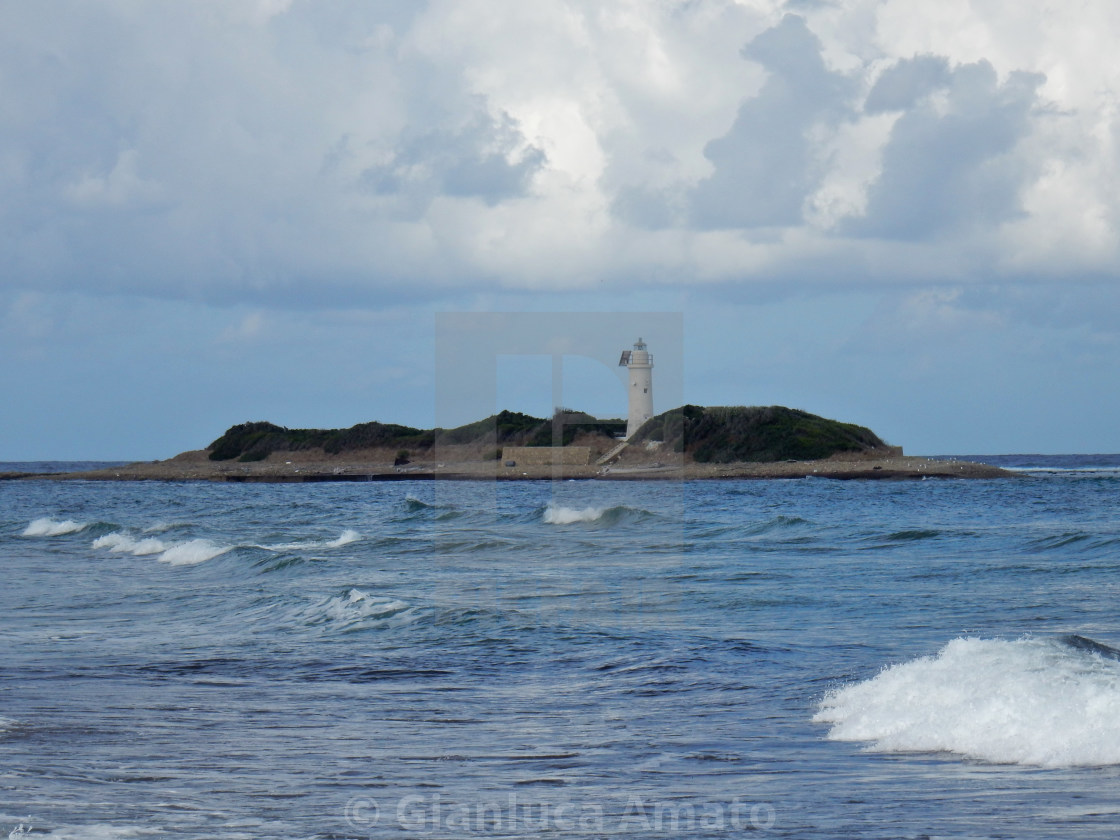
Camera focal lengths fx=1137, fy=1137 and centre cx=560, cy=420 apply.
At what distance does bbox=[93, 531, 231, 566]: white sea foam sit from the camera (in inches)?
982

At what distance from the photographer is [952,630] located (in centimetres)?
1285

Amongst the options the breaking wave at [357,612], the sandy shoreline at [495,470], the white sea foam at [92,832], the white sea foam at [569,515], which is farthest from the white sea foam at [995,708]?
A: the sandy shoreline at [495,470]

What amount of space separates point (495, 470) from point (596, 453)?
6.98 metres

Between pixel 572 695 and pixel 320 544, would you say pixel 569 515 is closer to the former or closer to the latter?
pixel 320 544

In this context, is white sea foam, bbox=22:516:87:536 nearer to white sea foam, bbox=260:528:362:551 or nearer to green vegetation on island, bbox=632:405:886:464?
white sea foam, bbox=260:528:362:551

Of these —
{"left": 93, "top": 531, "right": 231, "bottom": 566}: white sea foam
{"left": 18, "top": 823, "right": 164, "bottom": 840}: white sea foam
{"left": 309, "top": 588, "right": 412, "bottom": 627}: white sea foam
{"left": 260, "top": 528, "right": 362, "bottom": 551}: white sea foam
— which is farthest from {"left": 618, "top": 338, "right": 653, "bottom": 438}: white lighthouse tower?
{"left": 18, "top": 823, "right": 164, "bottom": 840}: white sea foam

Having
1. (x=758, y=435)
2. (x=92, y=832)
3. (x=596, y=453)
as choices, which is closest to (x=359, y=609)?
(x=92, y=832)

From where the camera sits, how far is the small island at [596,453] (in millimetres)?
69500

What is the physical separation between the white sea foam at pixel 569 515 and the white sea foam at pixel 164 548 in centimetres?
1128

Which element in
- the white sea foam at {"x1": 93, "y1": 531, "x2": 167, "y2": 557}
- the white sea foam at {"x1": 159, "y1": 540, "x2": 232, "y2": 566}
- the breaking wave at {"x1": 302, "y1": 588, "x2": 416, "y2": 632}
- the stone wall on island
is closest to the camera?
the breaking wave at {"x1": 302, "y1": 588, "x2": 416, "y2": 632}

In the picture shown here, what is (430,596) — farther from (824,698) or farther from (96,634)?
(824,698)

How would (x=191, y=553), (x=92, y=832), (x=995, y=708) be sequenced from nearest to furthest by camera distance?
(x=92, y=832) < (x=995, y=708) < (x=191, y=553)

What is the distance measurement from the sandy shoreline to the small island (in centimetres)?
9

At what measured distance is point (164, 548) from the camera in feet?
91.1
